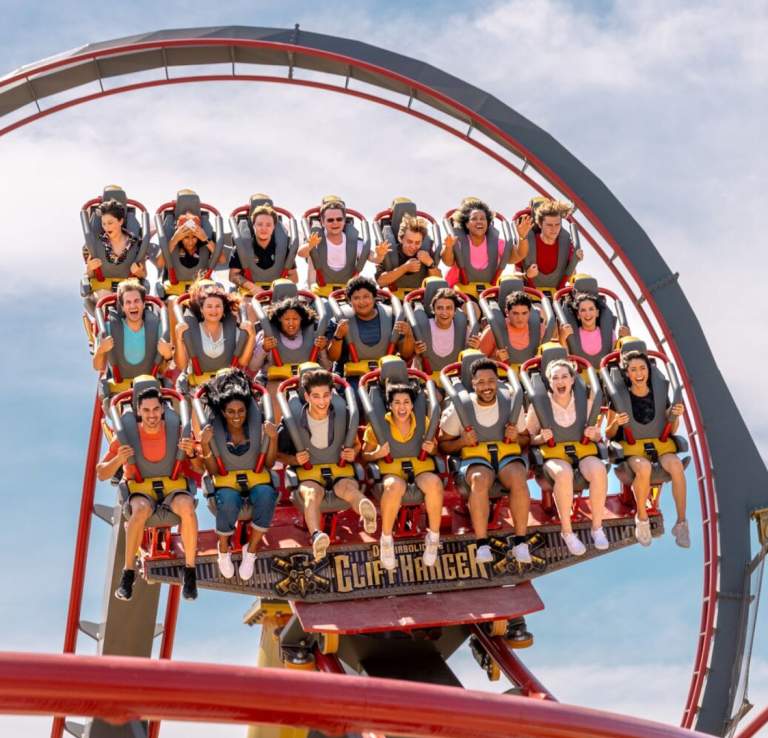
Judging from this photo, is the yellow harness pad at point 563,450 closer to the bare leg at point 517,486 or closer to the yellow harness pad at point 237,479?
the bare leg at point 517,486

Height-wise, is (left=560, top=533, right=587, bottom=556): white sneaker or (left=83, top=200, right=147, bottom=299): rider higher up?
(left=83, top=200, right=147, bottom=299): rider

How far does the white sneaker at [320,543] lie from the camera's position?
24.4ft

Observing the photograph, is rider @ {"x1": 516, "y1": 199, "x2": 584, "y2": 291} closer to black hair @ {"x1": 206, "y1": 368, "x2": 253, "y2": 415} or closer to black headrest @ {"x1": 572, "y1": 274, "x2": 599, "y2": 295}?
black headrest @ {"x1": 572, "y1": 274, "x2": 599, "y2": 295}

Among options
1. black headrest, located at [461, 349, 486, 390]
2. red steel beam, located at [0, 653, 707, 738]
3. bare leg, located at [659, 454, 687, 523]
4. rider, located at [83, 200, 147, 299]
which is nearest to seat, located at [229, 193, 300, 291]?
rider, located at [83, 200, 147, 299]

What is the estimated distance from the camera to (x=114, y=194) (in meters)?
10.1

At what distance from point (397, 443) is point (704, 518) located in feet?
14.7

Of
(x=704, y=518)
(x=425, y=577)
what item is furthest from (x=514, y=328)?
(x=704, y=518)

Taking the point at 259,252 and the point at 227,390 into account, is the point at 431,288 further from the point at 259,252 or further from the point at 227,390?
the point at 227,390

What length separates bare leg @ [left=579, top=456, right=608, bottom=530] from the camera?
7984 millimetres

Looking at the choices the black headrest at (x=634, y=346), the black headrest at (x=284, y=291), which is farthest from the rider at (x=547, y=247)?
the black headrest at (x=284, y=291)

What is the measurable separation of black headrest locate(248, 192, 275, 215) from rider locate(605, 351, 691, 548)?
123 inches

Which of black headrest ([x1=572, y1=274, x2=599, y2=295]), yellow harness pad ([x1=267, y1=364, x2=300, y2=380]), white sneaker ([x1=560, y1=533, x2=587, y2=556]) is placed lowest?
white sneaker ([x1=560, y1=533, x2=587, y2=556])

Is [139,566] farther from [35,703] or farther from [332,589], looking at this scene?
[35,703]

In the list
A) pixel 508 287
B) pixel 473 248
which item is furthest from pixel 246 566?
pixel 473 248
